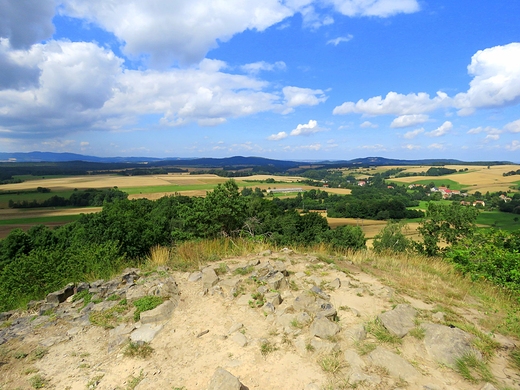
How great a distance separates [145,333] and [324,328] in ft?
11.5

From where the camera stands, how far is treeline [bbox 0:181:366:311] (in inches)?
364

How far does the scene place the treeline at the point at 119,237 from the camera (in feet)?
30.3

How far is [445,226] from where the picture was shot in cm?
1638

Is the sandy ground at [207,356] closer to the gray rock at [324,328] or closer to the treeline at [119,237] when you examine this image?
the gray rock at [324,328]

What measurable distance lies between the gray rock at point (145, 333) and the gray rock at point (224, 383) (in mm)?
2004

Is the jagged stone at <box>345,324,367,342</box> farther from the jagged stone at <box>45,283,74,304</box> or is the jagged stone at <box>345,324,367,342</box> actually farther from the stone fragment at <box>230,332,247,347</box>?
the jagged stone at <box>45,283,74,304</box>

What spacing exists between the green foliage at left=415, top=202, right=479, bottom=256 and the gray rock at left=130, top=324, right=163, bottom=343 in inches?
641

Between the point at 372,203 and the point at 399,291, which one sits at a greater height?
the point at 399,291

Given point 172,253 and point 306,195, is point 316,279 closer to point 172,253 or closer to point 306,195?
point 172,253

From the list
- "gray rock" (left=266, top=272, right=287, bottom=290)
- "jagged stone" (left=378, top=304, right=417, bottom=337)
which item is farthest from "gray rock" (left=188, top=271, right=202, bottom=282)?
"jagged stone" (left=378, top=304, right=417, bottom=337)

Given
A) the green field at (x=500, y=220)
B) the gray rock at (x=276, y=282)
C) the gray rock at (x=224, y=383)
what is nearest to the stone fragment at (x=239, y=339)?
the gray rock at (x=224, y=383)

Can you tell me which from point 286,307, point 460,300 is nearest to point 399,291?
point 460,300

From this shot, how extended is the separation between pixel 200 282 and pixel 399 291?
519cm

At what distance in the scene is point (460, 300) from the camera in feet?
22.0
